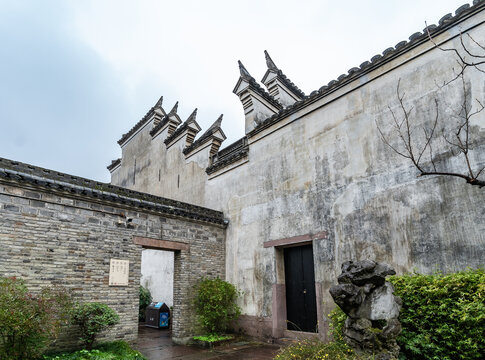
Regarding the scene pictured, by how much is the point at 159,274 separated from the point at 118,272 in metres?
5.54

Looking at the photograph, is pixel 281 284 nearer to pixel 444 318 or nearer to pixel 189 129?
pixel 444 318

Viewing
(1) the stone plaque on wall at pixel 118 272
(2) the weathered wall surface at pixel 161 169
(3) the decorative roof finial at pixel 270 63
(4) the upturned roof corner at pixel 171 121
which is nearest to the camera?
(1) the stone plaque on wall at pixel 118 272

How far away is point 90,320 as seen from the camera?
640 cm

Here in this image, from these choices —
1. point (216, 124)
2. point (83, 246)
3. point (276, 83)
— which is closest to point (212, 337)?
point (83, 246)

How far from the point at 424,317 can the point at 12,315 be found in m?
6.39

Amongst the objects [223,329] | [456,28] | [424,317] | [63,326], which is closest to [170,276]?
[223,329]

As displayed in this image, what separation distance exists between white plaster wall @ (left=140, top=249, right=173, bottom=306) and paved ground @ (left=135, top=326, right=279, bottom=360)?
307 centimetres

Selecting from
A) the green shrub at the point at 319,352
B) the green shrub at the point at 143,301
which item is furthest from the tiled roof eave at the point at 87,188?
the green shrub at the point at 319,352

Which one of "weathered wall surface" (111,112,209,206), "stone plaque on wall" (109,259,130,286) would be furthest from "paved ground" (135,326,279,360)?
"weathered wall surface" (111,112,209,206)

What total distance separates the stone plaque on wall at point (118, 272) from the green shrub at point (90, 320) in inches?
33.2

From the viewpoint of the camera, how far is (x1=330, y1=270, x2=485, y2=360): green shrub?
4230 millimetres

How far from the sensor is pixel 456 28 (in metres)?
6.28

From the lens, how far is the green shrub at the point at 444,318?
4230 mm

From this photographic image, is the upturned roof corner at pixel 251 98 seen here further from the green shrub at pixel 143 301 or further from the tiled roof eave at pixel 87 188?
the green shrub at pixel 143 301
